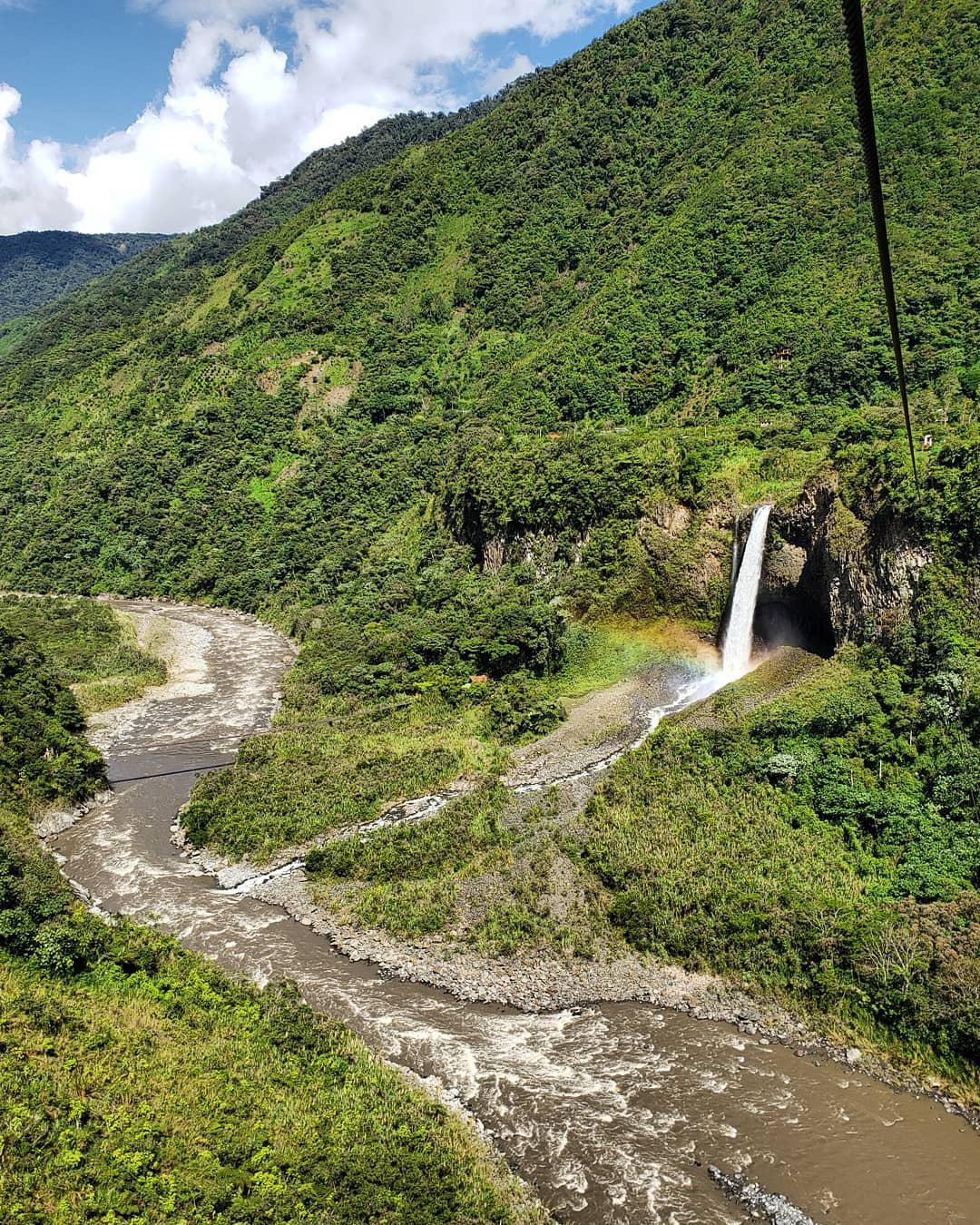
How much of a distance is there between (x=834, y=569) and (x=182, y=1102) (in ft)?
93.4

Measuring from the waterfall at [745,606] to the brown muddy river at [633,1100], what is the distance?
21.2 m

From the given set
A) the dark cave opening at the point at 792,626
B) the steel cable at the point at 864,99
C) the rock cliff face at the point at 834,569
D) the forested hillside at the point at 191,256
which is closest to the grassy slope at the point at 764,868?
the rock cliff face at the point at 834,569

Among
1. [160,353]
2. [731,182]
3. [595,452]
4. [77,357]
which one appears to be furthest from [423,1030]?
[77,357]

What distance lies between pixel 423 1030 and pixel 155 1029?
18.9 ft

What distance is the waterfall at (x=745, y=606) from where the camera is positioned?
120 feet

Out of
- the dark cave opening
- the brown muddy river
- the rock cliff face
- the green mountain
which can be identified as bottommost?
the brown muddy river

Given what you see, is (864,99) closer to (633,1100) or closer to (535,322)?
(633,1100)

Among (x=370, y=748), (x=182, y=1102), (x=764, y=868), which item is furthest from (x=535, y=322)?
(x=182, y=1102)

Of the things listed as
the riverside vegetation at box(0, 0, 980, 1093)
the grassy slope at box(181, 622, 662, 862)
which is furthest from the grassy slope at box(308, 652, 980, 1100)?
the grassy slope at box(181, 622, 662, 862)

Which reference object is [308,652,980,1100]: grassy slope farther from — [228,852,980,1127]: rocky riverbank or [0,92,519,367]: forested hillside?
[0,92,519,367]: forested hillside

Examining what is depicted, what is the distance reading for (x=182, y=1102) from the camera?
14000 mm

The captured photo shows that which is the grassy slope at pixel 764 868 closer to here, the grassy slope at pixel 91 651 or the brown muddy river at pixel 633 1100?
the brown muddy river at pixel 633 1100

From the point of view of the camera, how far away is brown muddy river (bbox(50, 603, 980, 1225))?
14.0m

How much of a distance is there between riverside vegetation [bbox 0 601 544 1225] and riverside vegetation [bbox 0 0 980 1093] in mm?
5785
